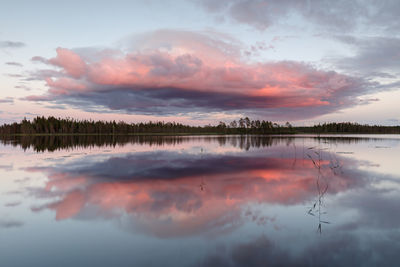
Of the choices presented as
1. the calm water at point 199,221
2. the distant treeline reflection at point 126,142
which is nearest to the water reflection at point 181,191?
the calm water at point 199,221

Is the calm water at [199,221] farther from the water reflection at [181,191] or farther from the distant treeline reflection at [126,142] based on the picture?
the distant treeline reflection at [126,142]

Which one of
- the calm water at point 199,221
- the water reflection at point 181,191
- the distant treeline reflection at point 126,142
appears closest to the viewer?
the calm water at point 199,221

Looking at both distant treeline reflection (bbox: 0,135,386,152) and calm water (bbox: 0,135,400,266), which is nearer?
calm water (bbox: 0,135,400,266)

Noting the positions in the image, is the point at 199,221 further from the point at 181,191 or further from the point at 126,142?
the point at 126,142

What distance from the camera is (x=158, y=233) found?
775 centimetres

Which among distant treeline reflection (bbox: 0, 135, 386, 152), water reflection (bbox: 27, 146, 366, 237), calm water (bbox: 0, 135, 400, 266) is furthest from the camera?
distant treeline reflection (bbox: 0, 135, 386, 152)

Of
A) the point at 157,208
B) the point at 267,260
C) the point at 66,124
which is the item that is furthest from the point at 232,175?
the point at 66,124

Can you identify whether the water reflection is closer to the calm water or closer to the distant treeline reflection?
the calm water

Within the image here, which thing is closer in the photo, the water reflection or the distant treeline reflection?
the water reflection

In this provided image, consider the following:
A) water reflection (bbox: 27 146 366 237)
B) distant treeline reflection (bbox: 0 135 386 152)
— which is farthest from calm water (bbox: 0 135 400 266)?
distant treeline reflection (bbox: 0 135 386 152)

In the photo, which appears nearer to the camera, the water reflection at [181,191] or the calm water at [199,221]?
the calm water at [199,221]

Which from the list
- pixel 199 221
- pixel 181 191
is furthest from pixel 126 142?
pixel 199 221

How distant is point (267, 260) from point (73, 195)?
10074 mm

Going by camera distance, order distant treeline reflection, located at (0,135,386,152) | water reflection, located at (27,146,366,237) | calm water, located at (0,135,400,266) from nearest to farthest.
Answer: calm water, located at (0,135,400,266) → water reflection, located at (27,146,366,237) → distant treeline reflection, located at (0,135,386,152)
